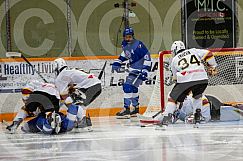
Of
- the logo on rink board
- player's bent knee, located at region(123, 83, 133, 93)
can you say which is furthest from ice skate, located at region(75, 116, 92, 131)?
the logo on rink board

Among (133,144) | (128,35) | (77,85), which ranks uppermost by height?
(128,35)

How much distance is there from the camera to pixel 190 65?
24.3ft

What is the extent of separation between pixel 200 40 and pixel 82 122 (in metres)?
7.48

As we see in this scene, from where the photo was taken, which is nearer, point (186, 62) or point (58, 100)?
point (58, 100)

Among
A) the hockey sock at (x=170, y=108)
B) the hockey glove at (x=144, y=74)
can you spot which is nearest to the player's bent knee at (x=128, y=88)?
the hockey glove at (x=144, y=74)

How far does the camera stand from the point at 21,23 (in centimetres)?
1360

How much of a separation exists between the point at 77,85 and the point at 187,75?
1341 millimetres

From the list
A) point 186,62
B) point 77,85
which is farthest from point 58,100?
point 186,62

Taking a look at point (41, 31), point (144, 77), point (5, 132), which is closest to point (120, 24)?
point (41, 31)

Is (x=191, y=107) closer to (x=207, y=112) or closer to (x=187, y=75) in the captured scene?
(x=207, y=112)

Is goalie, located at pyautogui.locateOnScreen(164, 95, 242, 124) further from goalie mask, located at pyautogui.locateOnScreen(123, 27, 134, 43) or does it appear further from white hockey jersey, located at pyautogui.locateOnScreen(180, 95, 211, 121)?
goalie mask, located at pyautogui.locateOnScreen(123, 27, 134, 43)

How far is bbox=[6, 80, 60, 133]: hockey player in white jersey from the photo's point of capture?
716cm

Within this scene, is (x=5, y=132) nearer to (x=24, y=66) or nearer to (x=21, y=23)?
(x=24, y=66)

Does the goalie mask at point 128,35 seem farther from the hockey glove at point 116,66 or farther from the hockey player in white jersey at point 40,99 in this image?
the hockey player in white jersey at point 40,99
